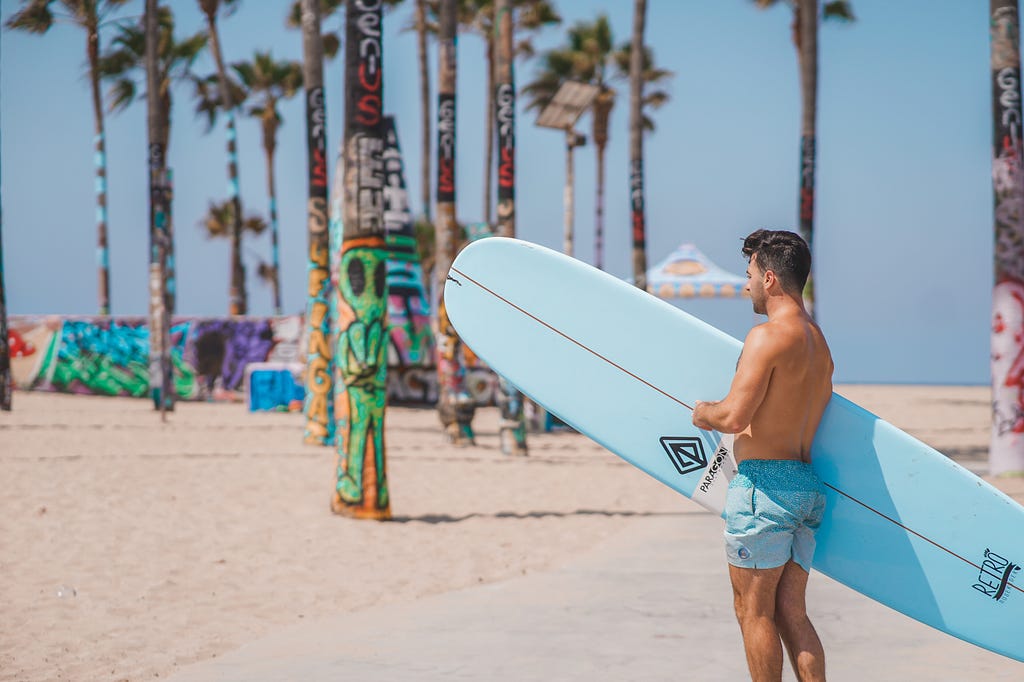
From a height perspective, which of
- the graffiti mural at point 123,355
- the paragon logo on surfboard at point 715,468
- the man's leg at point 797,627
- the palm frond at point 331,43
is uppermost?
the palm frond at point 331,43

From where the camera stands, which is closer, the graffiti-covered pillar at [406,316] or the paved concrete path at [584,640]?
the paved concrete path at [584,640]

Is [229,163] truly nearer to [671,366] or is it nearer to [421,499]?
[421,499]

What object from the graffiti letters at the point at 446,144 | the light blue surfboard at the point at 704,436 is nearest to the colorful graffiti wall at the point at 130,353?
the graffiti letters at the point at 446,144

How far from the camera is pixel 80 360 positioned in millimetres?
24219

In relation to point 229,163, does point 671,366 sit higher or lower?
lower

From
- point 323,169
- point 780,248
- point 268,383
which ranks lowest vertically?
point 268,383

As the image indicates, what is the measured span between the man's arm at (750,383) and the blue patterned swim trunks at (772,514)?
0.17 metres

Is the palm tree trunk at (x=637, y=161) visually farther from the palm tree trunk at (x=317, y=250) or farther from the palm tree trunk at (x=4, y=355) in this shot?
the palm tree trunk at (x=4, y=355)

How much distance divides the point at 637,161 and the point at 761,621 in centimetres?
1650

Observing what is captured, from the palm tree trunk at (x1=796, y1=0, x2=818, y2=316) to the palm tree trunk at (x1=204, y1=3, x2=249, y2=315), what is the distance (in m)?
20.7

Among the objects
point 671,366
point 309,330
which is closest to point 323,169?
point 309,330

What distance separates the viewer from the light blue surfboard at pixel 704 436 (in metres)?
3.62

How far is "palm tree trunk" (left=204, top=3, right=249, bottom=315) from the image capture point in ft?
104

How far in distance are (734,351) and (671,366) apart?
0.25 m
